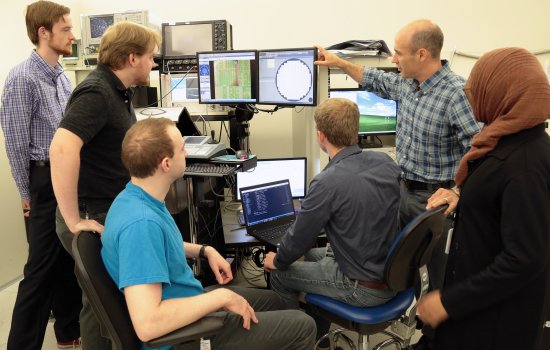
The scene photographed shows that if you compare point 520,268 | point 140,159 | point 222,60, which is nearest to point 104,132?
point 140,159

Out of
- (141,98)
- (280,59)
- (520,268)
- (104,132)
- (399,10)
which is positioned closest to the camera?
(520,268)

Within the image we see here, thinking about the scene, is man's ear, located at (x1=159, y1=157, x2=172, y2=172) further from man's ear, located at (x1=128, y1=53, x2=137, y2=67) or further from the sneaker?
the sneaker

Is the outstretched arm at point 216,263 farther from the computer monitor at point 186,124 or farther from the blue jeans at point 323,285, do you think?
the computer monitor at point 186,124

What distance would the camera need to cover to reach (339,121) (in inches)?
60.3

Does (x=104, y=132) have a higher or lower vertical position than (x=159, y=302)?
higher

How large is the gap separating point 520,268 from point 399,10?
2.73 m

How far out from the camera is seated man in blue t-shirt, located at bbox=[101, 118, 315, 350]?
3.36ft

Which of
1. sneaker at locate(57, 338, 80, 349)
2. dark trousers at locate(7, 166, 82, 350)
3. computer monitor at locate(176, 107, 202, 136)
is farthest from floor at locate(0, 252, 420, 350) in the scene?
computer monitor at locate(176, 107, 202, 136)

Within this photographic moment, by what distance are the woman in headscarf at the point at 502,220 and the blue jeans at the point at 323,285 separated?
1.14 feet

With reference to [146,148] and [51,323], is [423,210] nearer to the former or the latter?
[146,148]

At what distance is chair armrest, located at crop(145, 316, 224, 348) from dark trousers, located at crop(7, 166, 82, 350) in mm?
1100

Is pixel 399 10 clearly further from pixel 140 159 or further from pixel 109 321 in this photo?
pixel 109 321

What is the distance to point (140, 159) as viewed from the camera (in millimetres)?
1138

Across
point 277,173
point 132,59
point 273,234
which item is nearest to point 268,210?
point 273,234
